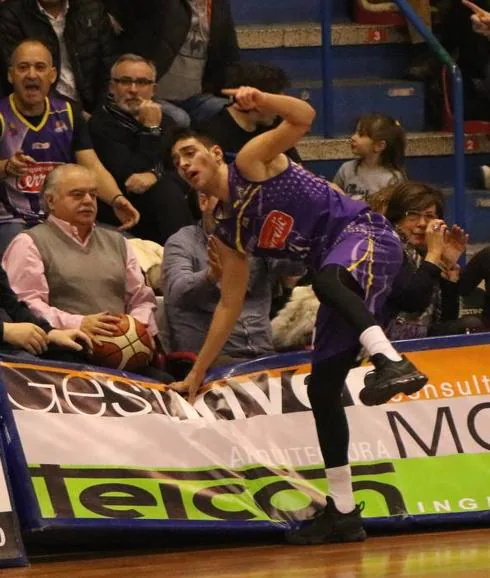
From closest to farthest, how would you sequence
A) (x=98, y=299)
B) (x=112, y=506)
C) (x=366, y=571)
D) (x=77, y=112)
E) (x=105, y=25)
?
1. (x=366, y=571)
2. (x=112, y=506)
3. (x=98, y=299)
4. (x=77, y=112)
5. (x=105, y=25)

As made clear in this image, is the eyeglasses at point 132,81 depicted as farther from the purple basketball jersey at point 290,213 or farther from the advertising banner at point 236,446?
the purple basketball jersey at point 290,213

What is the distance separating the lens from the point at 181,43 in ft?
31.4

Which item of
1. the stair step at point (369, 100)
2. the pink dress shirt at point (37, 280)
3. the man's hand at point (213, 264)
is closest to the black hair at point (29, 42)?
the pink dress shirt at point (37, 280)

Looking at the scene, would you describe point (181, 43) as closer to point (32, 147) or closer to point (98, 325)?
point (32, 147)

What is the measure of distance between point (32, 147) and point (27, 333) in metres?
1.78

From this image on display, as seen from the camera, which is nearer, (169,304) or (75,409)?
(75,409)

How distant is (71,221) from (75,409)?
3.84 ft

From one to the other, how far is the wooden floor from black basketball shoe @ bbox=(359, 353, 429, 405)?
0.60 m

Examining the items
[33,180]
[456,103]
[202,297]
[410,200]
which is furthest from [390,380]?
[456,103]

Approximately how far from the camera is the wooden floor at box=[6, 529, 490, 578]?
19.0ft

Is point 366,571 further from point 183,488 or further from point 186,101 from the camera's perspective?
point 186,101

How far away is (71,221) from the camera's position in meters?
7.50

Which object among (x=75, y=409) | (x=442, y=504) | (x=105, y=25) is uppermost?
(x=105, y=25)

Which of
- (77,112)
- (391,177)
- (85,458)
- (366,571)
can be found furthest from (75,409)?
(391,177)
